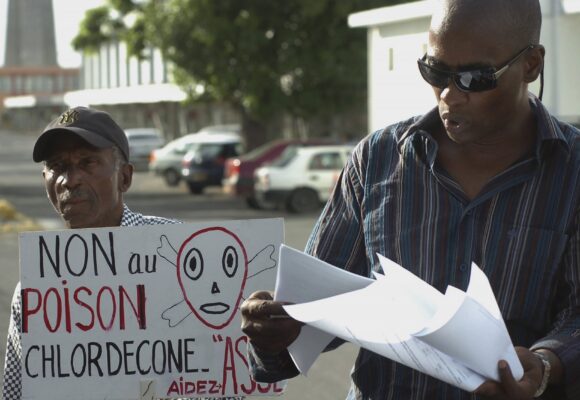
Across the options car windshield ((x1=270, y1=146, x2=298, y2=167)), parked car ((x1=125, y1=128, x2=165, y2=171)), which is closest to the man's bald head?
car windshield ((x1=270, y1=146, x2=298, y2=167))

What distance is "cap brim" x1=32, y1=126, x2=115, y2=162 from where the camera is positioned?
3.76 metres

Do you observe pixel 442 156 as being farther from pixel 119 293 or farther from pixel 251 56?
pixel 251 56

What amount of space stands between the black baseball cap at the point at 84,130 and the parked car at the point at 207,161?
30.0 m

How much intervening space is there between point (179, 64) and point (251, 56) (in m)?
1.98

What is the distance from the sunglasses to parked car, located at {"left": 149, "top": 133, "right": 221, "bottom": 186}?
113 ft

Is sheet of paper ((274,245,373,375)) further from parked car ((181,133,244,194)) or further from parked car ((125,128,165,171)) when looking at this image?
parked car ((125,128,165,171))

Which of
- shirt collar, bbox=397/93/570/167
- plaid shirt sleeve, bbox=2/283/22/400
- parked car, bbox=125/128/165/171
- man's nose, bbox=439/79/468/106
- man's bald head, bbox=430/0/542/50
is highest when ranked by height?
man's bald head, bbox=430/0/542/50

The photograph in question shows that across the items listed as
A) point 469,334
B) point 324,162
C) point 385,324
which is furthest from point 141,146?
point 469,334

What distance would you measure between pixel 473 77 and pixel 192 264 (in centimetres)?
132

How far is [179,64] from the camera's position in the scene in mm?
34625

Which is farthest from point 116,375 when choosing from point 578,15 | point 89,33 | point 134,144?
point 134,144

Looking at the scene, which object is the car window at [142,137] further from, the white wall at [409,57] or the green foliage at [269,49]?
the white wall at [409,57]

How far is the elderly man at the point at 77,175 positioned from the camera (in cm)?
377

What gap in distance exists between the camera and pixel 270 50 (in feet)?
112
